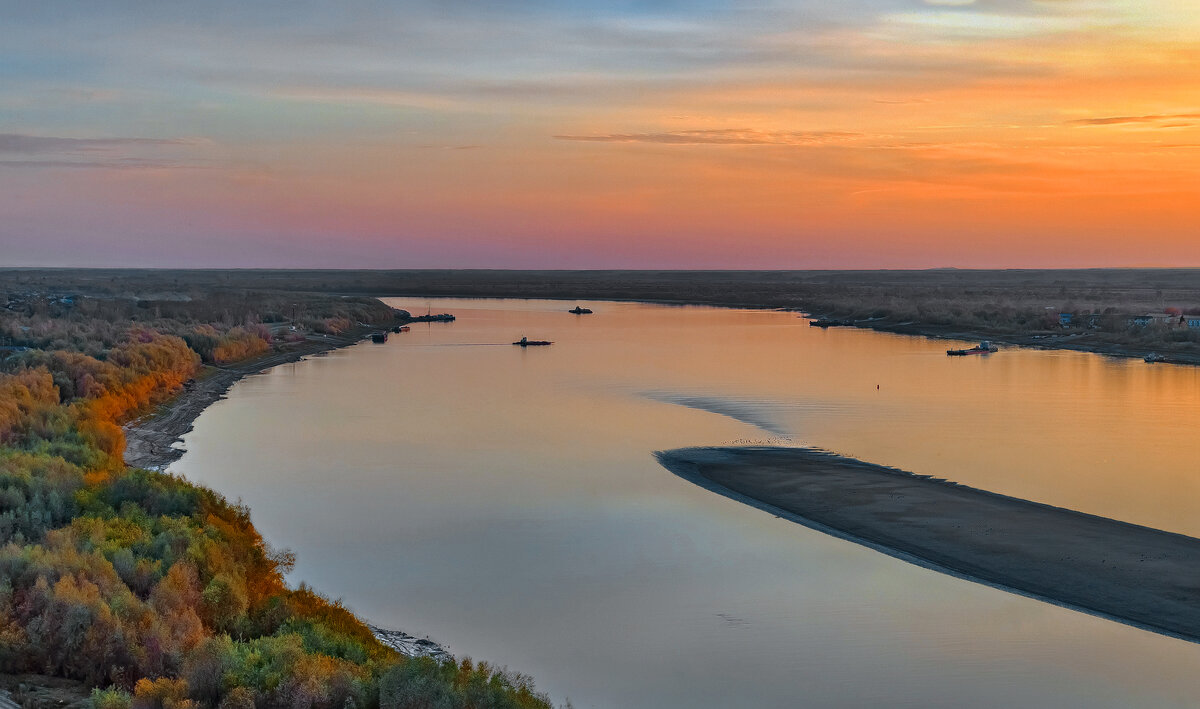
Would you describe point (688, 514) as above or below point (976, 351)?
below

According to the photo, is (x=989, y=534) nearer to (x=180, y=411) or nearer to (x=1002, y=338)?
(x=180, y=411)

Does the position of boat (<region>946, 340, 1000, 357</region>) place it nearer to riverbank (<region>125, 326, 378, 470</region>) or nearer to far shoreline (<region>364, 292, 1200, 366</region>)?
far shoreline (<region>364, 292, 1200, 366</region>)

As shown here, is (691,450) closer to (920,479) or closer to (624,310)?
(920,479)

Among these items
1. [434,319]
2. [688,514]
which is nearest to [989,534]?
[688,514]

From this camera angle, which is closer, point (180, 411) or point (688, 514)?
point (688, 514)

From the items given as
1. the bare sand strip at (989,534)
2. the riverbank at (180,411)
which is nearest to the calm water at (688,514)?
the bare sand strip at (989,534)

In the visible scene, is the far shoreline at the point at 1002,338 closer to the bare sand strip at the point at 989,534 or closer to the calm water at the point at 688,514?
the calm water at the point at 688,514
